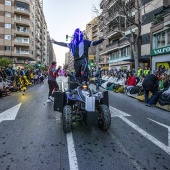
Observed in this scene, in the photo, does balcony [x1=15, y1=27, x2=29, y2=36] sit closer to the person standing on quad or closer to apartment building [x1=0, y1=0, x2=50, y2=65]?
apartment building [x1=0, y1=0, x2=50, y2=65]

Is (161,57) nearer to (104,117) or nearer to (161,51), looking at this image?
(161,51)

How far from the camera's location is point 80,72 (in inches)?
246

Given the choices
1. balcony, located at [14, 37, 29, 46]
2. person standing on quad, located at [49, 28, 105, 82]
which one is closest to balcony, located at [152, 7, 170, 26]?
person standing on quad, located at [49, 28, 105, 82]

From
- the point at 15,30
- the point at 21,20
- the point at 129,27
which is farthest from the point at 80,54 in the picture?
the point at 21,20

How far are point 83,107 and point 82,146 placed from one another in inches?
44.7

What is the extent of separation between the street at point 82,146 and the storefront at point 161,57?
17.6 meters

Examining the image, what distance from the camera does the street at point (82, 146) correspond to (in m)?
3.12

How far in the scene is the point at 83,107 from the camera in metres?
4.76

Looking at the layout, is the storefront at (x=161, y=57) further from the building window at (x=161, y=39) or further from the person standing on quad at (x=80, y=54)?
the person standing on quad at (x=80, y=54)

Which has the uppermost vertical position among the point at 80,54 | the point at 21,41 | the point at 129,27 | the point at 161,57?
the point at 21,41

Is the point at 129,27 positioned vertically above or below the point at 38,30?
below

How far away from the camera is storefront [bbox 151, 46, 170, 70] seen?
70.4ft

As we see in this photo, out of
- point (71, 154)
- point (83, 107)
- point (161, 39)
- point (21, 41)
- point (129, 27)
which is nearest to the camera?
point (71, 154)

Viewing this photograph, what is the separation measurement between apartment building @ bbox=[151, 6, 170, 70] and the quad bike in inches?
718
